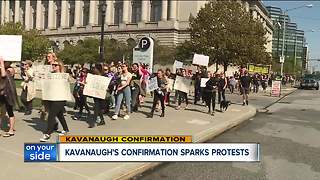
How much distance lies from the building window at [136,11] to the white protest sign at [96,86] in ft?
221

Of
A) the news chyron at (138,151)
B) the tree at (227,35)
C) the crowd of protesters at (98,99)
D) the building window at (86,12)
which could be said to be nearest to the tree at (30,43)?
the tree at (227,35)

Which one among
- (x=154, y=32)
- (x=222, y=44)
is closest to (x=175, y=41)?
(x=154, y=32)

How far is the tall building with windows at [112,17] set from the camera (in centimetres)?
7094

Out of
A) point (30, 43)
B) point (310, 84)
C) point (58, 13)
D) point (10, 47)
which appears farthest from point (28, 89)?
point (58, 13)

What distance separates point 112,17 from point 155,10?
1019 centimetres

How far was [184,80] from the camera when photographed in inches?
679

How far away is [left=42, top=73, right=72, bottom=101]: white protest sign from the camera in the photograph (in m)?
8.91

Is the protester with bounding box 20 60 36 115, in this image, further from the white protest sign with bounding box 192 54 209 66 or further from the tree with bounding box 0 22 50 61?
the tree with bounding box 0 22 50 61

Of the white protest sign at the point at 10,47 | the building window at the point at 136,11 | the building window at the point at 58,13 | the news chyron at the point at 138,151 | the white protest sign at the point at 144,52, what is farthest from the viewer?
the building window at the point at 58,13

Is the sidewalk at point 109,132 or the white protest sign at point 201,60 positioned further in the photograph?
Answer: the white protest sign at point 201,60

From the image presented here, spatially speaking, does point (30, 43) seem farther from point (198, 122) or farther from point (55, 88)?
point (55, 88)

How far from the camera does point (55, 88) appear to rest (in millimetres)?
8906

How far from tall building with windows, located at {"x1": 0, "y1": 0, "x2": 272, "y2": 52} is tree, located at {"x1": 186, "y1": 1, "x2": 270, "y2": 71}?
35.9 m

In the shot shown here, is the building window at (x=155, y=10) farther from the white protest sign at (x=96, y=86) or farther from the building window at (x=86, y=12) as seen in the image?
the white protest sign at (x=96, y=86)
